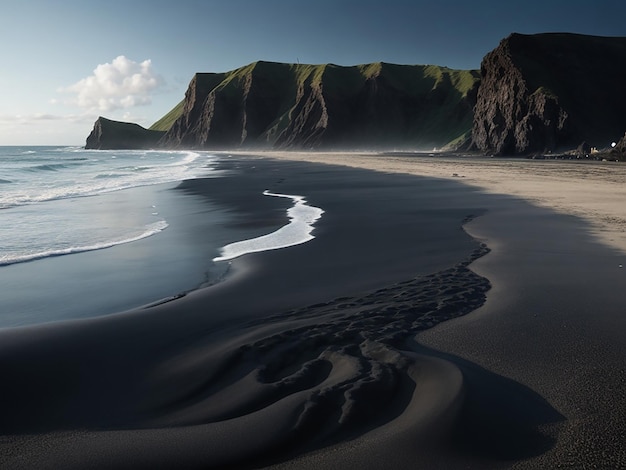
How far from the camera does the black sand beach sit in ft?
10.4

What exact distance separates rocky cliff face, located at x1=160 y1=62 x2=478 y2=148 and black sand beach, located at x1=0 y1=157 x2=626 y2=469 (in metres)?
130

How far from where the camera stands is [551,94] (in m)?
70.9

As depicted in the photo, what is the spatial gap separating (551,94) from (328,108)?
82.3 meters

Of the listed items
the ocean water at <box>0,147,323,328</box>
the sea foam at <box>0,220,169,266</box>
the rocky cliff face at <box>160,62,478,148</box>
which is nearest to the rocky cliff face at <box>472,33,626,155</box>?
the rocky cliff face at <box>160,62,478,148</box>

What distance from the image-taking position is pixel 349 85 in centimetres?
16550

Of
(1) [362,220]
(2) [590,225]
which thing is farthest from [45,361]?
(2) [590,225]

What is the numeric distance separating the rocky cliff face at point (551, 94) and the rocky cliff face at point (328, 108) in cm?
4776

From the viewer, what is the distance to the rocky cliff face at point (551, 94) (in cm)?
6944

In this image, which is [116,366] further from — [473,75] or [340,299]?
[473,75]

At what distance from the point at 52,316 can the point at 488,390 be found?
5.26 metres

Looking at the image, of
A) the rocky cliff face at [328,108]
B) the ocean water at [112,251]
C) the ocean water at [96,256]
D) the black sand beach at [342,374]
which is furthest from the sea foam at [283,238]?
the rocky cliff face at [328,108]

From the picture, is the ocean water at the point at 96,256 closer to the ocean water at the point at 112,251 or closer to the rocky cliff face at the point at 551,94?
the ocean water at the point at 112,251

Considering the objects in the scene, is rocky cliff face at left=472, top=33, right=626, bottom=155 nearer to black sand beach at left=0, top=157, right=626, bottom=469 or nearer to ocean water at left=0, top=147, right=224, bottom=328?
ocean water at left=0, top=147, right=224, bottom=328

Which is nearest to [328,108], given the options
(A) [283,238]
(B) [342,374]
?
(A) [283,238]
